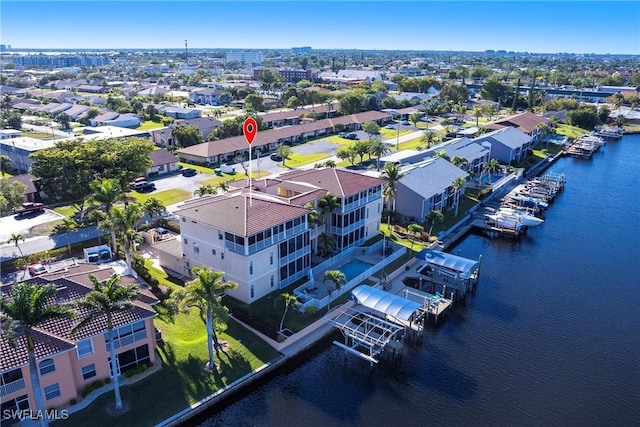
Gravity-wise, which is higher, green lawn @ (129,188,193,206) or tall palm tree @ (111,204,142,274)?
tall palm tree @ (111,204,142,274)

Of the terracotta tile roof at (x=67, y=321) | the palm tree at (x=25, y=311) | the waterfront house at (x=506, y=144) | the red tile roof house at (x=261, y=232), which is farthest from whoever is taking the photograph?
the waterfront house at (x=506, y=144)

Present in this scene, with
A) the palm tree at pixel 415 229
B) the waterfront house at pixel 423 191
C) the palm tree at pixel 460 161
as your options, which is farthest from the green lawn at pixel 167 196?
the palm tree at pixel 460 161

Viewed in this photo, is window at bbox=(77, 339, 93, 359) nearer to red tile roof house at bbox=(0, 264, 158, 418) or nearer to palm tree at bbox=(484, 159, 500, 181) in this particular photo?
red tile roof house at bbox=(0, 264, 158, 418)

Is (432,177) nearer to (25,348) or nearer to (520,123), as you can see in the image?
(25,348)

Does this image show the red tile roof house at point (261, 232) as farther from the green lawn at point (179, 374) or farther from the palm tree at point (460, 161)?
the palm tree at point (460, 161)

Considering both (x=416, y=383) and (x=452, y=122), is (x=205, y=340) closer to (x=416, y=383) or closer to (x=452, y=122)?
(x=416, y=383)

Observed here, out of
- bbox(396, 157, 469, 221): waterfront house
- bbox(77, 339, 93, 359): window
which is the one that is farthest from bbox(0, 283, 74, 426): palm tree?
bbox(396, 157, 469, 221): waterfront house
